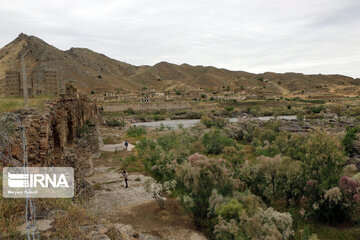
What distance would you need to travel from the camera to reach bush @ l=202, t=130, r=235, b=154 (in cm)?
2380

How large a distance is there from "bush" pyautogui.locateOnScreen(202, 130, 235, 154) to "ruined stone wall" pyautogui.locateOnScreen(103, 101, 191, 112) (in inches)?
2001

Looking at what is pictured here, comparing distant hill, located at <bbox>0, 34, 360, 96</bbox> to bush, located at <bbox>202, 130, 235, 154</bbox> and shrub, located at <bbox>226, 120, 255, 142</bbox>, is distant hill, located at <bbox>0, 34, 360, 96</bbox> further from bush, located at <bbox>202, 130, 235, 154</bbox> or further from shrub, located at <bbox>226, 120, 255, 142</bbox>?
shrub, located at <bbox>226, 120, 255, 142</bbox>

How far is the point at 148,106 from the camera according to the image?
3068 inches

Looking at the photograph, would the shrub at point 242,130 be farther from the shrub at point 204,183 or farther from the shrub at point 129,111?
the shrub at point 129,111

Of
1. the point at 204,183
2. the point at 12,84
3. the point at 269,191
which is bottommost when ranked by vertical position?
the point at 269,191

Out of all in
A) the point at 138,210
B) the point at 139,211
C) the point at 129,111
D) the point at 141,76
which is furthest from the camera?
the point at 141,76

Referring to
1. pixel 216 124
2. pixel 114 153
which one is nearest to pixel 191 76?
pixel 216 124

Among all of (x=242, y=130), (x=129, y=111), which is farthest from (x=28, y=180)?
(x=129, y=111)

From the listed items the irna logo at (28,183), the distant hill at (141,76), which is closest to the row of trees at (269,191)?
the irna logo at (28,183)

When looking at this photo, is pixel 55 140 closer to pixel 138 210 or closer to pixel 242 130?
pixel 138 210

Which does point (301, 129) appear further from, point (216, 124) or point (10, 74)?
point (10, 74)

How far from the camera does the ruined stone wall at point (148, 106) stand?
237 ft

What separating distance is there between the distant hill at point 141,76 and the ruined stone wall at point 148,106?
15.1 m

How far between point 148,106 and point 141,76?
244 feet
